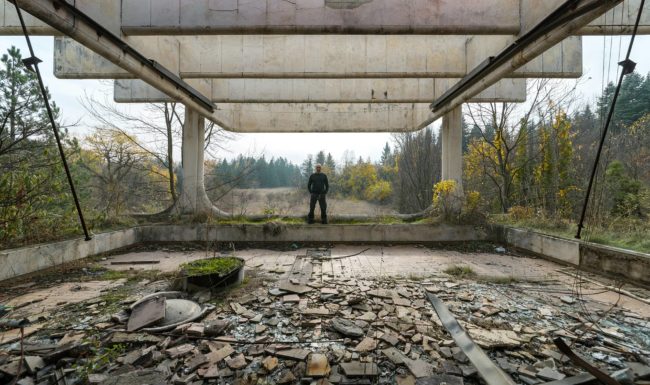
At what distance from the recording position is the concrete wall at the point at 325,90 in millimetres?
8906

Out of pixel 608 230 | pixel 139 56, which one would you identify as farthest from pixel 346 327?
pixel 608 230

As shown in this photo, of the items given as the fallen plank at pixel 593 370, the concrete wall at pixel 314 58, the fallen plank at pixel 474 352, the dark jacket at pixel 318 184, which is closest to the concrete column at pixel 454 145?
the concrete wall at pixel 314 58

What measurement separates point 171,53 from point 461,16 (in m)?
6.51

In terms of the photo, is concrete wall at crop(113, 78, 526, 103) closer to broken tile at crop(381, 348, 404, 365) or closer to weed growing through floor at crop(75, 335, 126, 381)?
weed growing through floor at crop(75, 335, 126, 381)

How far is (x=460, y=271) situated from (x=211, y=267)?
200 inches

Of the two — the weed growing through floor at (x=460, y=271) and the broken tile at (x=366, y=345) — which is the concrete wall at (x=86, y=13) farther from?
the weed growing through floor at (x=460, y=271)

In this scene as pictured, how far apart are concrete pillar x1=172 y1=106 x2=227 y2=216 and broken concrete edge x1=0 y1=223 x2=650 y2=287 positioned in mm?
942

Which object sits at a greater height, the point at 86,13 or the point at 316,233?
the point at 86,13

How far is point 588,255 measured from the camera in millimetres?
6180

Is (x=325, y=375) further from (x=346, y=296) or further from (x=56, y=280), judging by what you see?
(x=56, y=280)

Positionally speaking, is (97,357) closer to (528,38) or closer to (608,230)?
(528,38)

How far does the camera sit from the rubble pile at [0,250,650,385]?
2.81m

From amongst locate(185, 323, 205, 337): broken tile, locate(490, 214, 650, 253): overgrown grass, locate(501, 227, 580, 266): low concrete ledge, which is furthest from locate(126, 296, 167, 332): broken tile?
locate(501, 227, 580, 266): low concrete ledge

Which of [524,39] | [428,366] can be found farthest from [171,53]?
[428,366]
